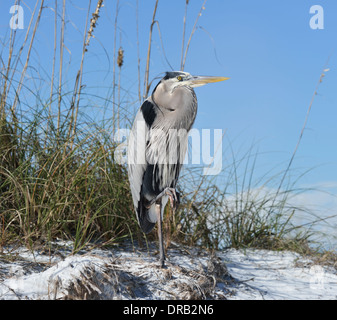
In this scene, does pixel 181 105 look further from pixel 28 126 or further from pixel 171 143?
pixel 28 126

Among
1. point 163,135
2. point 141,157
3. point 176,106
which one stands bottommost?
point 141,157

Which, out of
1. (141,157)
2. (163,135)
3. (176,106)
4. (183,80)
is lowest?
(141,157)

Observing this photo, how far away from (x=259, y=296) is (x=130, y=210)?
974mm

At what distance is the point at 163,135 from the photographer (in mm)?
2072

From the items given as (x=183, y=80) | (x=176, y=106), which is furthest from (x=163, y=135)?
(x=183, y=80)

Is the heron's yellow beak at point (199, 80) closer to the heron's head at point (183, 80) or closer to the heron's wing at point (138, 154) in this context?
the heron's head at point (183, 80)

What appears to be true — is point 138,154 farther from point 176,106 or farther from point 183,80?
point 183,80

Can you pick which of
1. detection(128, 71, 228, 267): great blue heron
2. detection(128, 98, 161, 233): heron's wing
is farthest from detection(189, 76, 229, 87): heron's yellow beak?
detection(128, 98, 161, 233): heron's wing

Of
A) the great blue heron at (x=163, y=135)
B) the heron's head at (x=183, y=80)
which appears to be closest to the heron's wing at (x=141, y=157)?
the great blue heron at (x=163, y=135)

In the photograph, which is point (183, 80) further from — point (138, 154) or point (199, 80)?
point (138, 154)

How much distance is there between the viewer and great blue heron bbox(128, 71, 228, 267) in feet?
6.76

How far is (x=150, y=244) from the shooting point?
8.95 ft

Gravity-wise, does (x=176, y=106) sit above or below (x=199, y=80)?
below

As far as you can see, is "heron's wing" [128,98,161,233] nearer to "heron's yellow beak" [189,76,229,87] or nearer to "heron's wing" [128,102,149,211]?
"heron's wing" [128,102,149,211]
